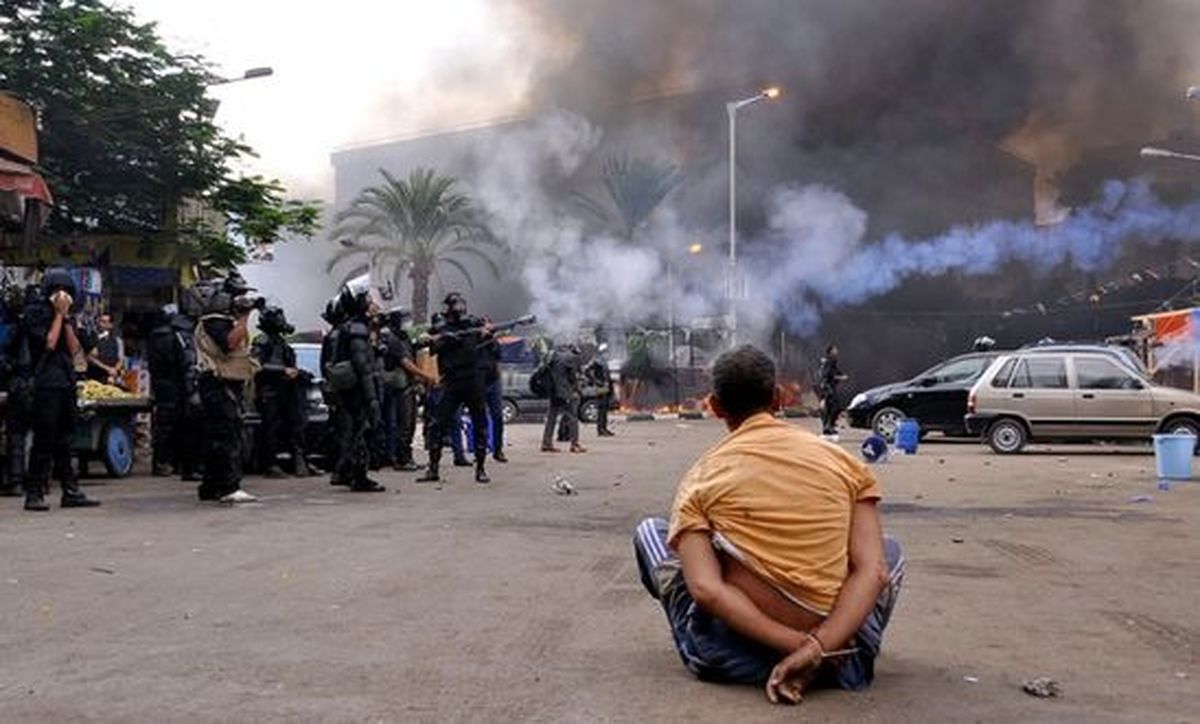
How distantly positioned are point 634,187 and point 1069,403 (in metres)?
22.5

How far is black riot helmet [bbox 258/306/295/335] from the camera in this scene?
11969 mm

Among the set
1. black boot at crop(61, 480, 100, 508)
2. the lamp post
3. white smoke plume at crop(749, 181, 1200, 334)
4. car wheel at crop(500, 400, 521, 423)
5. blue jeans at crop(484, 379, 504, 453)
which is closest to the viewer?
black boot at crop(61, 480, 100, 508)

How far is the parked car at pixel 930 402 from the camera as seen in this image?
2002 cm

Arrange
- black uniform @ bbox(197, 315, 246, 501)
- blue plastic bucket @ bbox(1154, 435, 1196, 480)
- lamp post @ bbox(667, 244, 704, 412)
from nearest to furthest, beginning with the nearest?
1. black uniform @ bbox(197, 315, 246, 501)
2. blue plastic bucket @ bbox(1154, 435, 1196, 480)
3. lamp post @ bbox(667, 244, 704, 412)

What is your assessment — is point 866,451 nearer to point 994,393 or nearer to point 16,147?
point 994,393

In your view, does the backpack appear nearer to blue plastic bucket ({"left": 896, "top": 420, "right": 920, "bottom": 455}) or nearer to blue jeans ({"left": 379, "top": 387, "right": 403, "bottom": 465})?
blue jeans ({"left": 379, "top": 387, "right": 403, "bottom": 465})

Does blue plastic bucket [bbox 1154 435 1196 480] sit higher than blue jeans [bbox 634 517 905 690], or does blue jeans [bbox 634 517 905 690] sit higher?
blue plastic bucket [bbox 1154 435 1196 480]

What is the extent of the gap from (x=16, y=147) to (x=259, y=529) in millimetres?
5717

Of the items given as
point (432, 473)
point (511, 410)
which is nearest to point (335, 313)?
point (432, 473)

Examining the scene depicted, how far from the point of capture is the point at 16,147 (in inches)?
465

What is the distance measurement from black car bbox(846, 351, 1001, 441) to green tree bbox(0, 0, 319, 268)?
379 inches

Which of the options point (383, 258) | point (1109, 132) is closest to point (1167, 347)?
point (1109, 132)

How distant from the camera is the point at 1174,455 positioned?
1266 centimetres

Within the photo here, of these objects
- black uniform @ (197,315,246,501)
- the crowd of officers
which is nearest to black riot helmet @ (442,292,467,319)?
the crowd of officers
